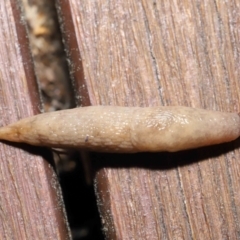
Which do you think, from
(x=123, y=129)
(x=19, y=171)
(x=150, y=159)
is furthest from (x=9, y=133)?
(x=150, y=159)

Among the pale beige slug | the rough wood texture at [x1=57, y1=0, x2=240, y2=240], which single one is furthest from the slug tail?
the rough wood texture at [x1=57, y1=0, x2=240, y2=240]

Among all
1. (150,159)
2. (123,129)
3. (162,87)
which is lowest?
(150,159)

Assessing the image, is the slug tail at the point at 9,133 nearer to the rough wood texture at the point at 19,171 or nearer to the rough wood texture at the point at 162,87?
the rough wood texture at the point at 19,171

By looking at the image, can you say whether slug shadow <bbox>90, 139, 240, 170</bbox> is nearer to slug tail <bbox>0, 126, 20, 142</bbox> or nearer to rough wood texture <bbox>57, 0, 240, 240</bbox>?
rough wood texture <bbox>57, 0, 240, 240</bbox>

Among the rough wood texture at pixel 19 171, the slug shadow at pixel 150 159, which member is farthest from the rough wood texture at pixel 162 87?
the rough wood texture at pixel 19 171

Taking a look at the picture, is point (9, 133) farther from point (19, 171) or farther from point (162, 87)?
point (162, 87)

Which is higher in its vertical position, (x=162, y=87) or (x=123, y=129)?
(x=162, y=87)
